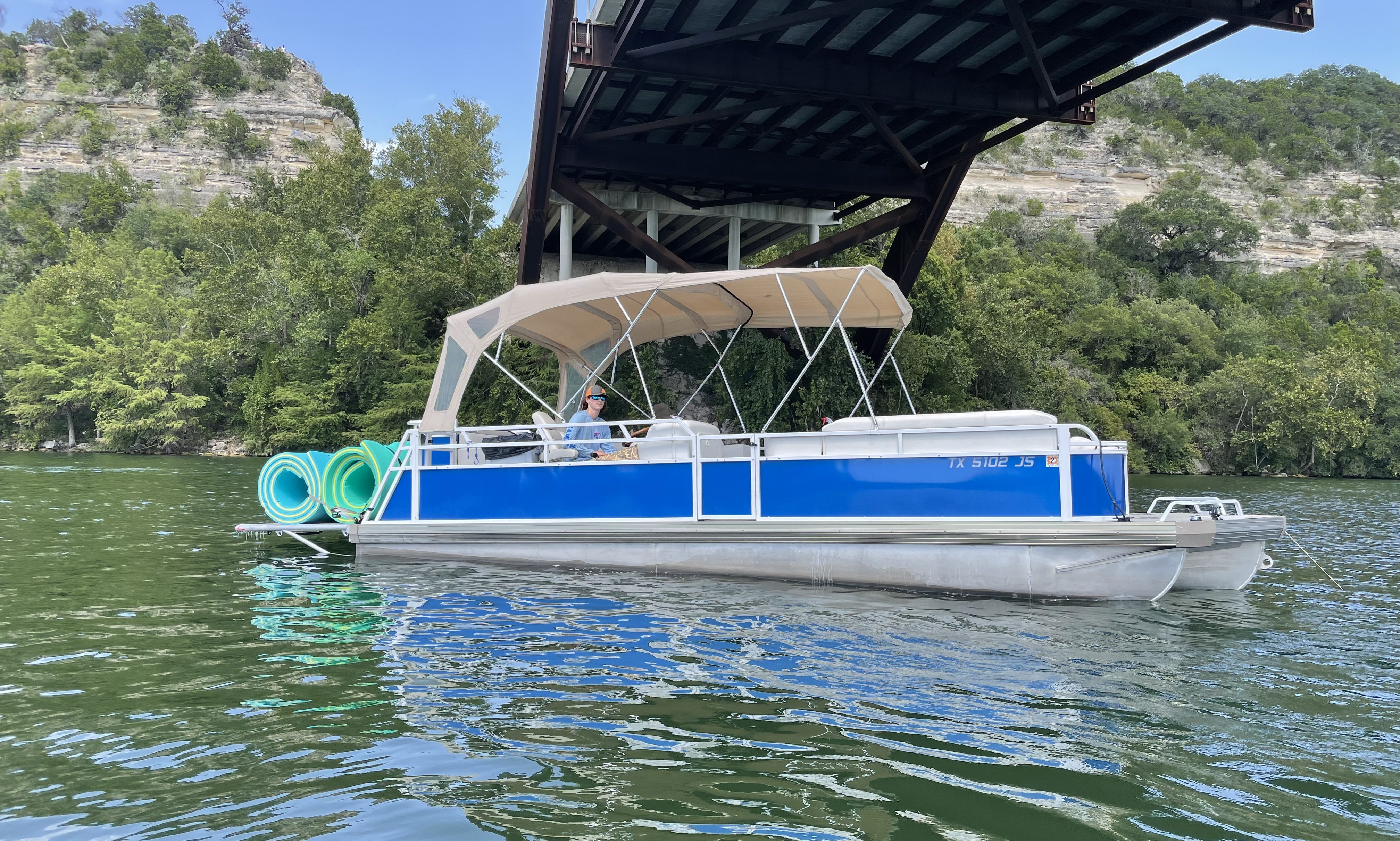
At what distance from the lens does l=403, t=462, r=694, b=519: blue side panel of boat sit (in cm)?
969

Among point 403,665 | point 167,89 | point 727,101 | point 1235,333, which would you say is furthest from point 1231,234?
point 167,89

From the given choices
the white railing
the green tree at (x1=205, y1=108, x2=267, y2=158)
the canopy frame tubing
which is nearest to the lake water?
the white railing

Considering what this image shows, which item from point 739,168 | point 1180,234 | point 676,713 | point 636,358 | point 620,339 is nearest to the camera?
point 676,713

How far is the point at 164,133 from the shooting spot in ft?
319

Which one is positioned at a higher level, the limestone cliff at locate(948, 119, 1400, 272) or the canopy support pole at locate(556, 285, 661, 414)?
the limestone cliff at locate(948, 119, 1400, 272)

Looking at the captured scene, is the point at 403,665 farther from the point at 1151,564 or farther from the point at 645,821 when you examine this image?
the point at 1151,564

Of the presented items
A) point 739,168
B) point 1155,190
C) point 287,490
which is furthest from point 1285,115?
point 287,490

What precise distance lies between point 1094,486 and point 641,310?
5523mm

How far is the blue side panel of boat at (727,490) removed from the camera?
9430 mm

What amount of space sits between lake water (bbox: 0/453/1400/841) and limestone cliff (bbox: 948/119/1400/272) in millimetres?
86172

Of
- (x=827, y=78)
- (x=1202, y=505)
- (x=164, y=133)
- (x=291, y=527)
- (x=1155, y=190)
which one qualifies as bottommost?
(x=291, y=527)

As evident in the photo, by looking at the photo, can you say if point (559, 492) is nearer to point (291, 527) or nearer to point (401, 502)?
point (401, 502)

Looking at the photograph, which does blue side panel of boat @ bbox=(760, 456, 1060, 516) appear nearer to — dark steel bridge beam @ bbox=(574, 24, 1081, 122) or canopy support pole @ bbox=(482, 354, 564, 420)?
canopy support pole @ bbox=(482, 354, 564, 420)

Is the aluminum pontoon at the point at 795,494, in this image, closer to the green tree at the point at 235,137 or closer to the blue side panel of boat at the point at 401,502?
the blue side panel of boat at the point at 401,502
